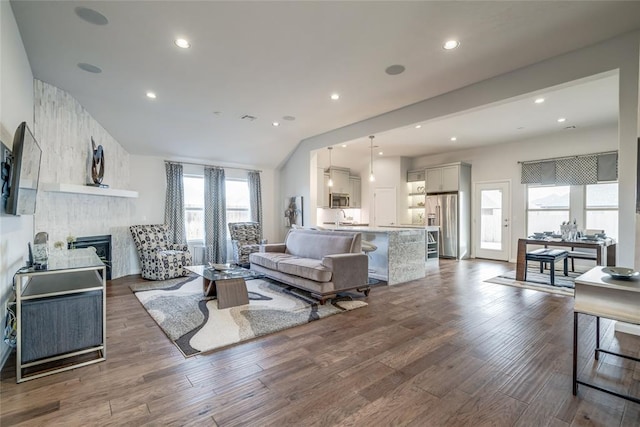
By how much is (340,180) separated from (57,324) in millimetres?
7386

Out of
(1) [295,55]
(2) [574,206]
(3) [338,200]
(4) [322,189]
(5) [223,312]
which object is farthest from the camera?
(3) [338,200]

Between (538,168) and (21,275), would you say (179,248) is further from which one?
(538,168)

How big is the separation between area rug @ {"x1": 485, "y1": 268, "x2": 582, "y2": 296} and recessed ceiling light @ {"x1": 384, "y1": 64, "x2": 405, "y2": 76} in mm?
3947

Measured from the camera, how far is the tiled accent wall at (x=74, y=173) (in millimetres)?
3984

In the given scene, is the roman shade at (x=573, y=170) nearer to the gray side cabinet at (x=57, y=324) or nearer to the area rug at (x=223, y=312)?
the area rug at (x=223, y=312)

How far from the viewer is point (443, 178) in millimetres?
8016

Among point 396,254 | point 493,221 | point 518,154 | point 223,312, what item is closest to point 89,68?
point 223,312

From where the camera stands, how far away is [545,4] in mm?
2537

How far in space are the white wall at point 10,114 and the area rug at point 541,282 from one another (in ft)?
21.0

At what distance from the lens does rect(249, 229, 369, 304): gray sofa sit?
13.0ft

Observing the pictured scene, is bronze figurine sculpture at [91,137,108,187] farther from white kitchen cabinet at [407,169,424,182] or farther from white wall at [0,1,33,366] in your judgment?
white kitchen cabinet at [407,169,424,182]

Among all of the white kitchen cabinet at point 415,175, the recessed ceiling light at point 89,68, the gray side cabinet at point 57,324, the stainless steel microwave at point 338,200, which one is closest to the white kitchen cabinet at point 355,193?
the stainless steel microwave at point 338,200

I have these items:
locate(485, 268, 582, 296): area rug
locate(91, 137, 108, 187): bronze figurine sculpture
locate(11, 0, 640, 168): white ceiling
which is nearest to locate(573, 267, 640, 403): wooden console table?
locate(11, 0, 640, 168): white ceiling

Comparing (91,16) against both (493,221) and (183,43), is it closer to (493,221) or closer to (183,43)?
(183,43)
